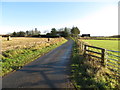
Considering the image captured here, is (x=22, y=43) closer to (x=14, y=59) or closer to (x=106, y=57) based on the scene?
(x=14, y=59)

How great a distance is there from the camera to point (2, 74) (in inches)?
205

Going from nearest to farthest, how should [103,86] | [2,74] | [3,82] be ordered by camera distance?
1. [103,86]
2. [3,82]
3. [2,74]

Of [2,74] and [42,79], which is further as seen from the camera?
[2,74]

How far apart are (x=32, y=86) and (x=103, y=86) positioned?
10.7ft

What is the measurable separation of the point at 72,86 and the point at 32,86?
74.3 inches

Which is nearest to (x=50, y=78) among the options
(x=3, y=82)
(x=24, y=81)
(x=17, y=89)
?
(x=24, y=81)

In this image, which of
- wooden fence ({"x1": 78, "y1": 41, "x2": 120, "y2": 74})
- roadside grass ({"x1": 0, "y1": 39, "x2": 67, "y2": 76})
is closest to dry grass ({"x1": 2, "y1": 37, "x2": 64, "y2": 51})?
roadside grass ({"x1": 0, "y1": 39, "x2": 67, "y2": 76})

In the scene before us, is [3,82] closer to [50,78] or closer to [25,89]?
[25,89]

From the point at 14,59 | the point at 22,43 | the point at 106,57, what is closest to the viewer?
the point at 106,57

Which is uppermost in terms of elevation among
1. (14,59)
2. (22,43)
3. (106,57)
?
(22,43)

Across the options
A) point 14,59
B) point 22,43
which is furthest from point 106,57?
point 22,43

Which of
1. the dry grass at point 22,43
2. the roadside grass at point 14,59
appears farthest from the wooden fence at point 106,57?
the dry grass at point 22,43

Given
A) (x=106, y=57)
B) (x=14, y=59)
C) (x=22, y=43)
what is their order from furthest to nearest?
(x=22, y=43) < (x=14, y=59) < (x=106, y=57)

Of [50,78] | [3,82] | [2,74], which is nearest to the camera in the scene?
[3,82]
